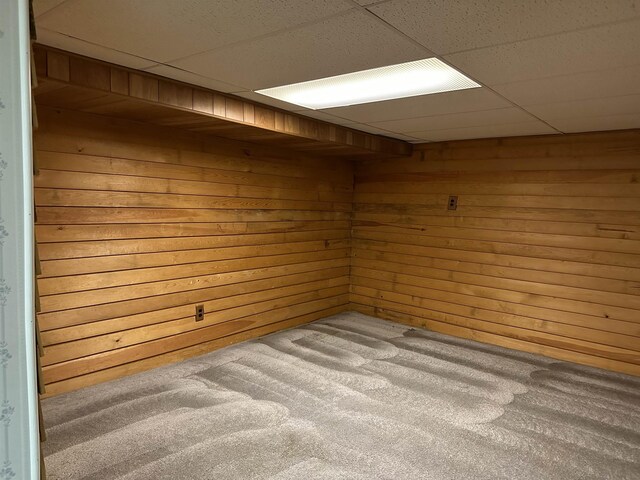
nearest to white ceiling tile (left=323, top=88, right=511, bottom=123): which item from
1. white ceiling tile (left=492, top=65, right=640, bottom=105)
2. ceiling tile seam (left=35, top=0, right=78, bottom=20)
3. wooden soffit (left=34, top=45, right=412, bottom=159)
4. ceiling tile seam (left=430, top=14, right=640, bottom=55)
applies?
white ceiling tile (left=492, top=65, right=640, bottom=105)

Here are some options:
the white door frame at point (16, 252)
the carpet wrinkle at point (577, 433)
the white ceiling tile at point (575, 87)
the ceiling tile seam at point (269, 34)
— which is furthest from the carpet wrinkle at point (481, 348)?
the white door frame at point (16, 252)

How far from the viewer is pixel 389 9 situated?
1.39 metres

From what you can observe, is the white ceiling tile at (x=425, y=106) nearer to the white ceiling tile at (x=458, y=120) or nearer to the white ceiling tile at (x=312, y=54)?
the white ceiling tile at (x=458, y=120)

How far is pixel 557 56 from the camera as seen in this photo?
175 cm

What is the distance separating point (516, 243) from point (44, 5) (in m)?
3.71

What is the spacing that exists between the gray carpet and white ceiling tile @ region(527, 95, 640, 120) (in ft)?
6.33

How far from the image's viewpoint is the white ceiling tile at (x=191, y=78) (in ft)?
7.13

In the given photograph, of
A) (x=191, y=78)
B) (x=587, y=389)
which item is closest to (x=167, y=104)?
(x=191, y=78)

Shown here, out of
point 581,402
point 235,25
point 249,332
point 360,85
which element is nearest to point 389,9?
point 235,25

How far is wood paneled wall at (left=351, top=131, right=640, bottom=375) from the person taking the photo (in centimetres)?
335

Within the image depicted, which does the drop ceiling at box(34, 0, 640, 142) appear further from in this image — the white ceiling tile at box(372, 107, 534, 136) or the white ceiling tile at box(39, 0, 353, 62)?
the white ceiling tile at box(372, 107, 534, 136)

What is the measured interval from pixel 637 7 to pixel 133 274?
118 inches

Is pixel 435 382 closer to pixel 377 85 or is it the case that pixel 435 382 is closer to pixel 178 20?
pixel 377 85

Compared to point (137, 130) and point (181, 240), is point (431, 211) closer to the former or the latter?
point (181, 240)
